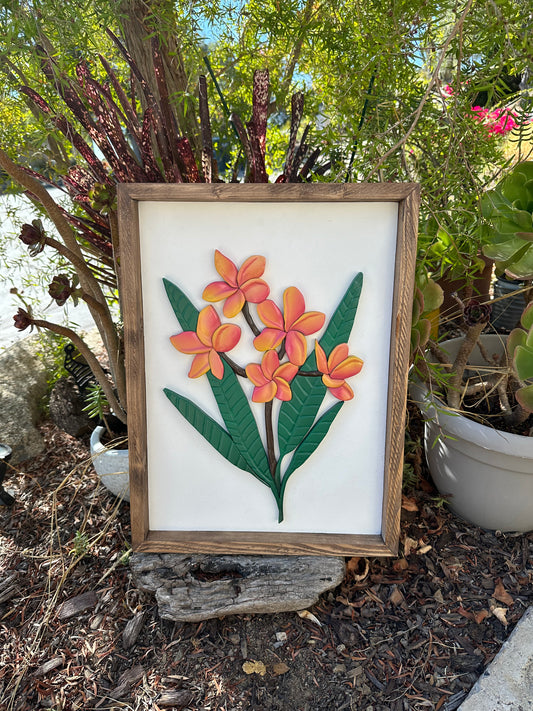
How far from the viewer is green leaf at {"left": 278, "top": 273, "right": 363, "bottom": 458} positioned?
0.89m

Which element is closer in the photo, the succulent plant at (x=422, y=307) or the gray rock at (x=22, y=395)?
the succulent plant at (x=422, y=307)

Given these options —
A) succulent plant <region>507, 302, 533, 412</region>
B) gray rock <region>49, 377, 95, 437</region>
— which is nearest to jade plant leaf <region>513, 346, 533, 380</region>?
succulent plant <region>507, 302, 533, 412</region>

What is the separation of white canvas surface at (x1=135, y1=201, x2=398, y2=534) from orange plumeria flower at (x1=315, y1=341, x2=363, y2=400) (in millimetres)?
20

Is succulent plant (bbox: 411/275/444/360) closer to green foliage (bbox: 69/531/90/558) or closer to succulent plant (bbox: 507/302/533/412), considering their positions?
succulent plant (bbox: 507/302/533/412)

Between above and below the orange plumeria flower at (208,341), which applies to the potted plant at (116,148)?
above

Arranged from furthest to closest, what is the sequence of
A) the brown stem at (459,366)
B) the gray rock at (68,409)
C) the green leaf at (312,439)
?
the gray rock at (68,409), the brown stem at (459,366), the green leaf at (312,439)

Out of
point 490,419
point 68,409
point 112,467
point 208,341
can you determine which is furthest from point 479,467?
point 68,409

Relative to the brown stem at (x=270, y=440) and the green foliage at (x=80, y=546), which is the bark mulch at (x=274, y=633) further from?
the brown stem at (x=270, y=440)

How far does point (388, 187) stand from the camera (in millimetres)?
829

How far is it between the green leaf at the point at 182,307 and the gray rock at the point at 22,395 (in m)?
0.89

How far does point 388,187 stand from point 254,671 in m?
0.91

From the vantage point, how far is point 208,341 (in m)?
0.91

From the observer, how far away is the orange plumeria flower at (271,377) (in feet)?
3.01

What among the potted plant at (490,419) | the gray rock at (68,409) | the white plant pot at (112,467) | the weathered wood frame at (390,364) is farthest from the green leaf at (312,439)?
the gray rock at (68,409)
